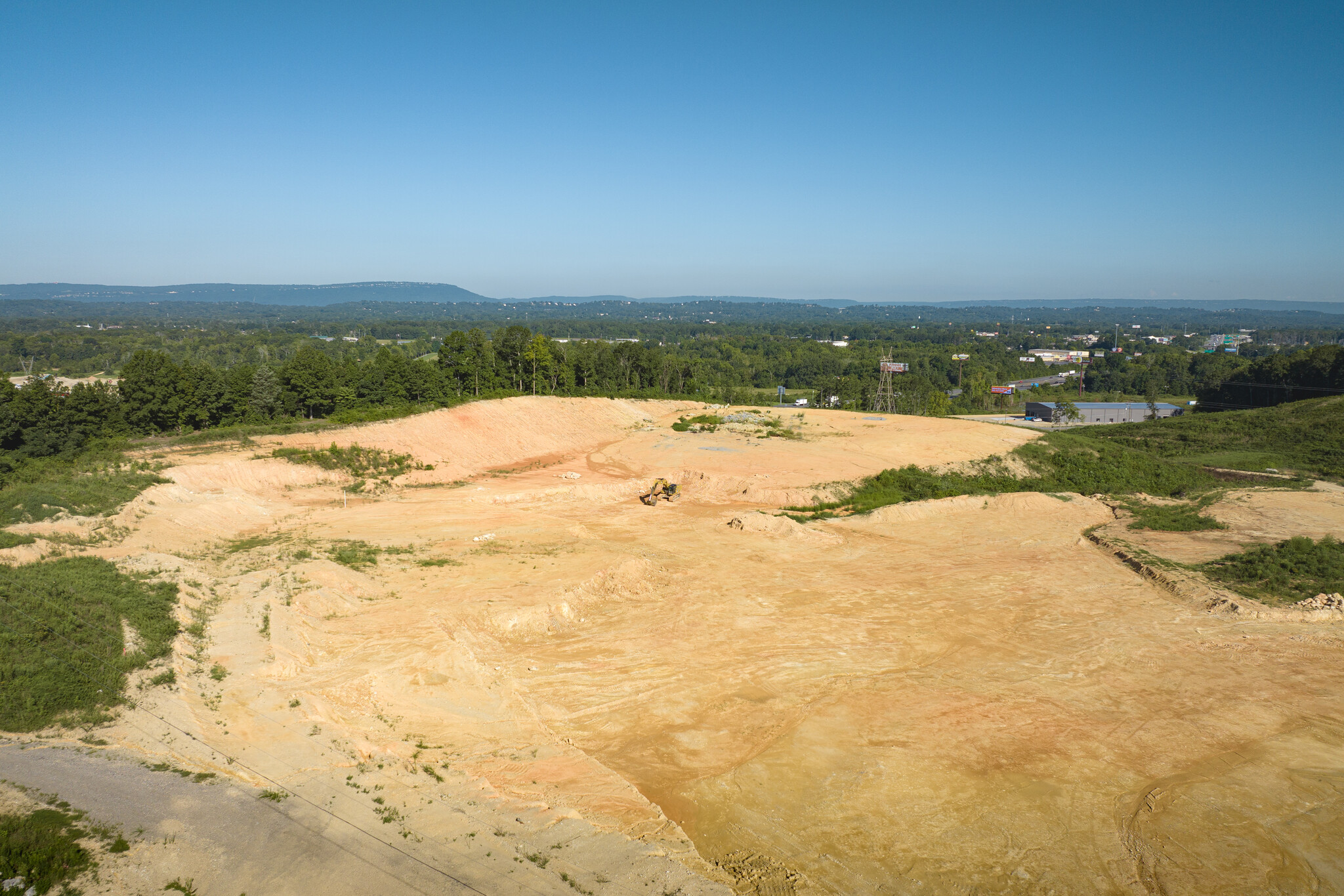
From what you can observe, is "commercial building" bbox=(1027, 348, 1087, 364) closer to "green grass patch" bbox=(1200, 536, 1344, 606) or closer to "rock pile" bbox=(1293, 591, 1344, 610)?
"green grass patch" bbox=(1200, 536, 1344, 606)

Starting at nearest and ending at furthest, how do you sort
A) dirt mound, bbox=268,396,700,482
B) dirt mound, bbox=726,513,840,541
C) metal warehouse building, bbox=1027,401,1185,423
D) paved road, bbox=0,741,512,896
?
paved road, bbox=0,741,512,896, dirt mound, bbox=726,513,840,541, dirt mound, bbox=268,396,700,482, metal warehouse building, bbox=1027,401,1185,423

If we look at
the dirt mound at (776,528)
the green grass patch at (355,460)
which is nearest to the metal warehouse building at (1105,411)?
the dirt mound at (776,528)

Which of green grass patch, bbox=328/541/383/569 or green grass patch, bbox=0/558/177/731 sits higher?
green grass patch, bbox=0/558/177/731

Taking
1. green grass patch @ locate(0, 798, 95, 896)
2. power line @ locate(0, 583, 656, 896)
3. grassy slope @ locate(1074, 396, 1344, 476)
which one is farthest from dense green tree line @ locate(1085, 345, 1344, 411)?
green grass patch @ locate(0, 798, 95, 896)

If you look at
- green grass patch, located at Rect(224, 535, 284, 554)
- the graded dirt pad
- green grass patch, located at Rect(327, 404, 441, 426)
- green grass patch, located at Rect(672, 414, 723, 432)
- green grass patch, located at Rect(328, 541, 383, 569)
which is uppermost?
green grass patch, located at Rect(327, 404, 441, 426)

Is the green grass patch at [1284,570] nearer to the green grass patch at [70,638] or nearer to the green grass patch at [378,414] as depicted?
the green grass patch at [70,638]

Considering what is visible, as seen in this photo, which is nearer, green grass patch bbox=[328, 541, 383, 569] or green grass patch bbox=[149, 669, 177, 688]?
green grass patch bbox=[149, 669, 177, 688]
